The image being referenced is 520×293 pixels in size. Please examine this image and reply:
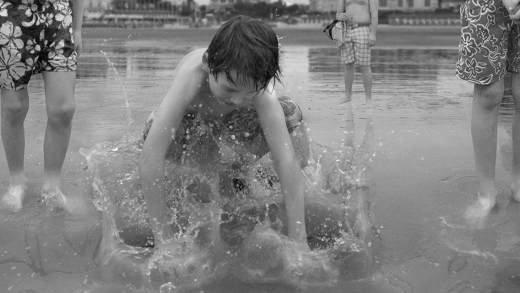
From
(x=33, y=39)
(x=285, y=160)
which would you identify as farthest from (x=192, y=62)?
(x=33, y=39)

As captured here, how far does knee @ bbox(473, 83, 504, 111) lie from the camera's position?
3.52 metres

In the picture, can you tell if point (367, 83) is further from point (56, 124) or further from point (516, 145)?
point (56, 124)

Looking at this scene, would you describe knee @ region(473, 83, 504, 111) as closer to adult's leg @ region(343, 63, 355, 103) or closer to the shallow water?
the shallow water

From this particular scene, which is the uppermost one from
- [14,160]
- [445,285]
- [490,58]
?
[490,58]

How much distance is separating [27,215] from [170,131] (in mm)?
1098

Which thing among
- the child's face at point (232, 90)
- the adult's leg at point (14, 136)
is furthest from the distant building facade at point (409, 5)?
the child's face at point (232, 90)

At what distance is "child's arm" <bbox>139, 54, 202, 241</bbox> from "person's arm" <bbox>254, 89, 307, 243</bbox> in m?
0.30

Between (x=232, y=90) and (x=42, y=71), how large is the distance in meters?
1.38

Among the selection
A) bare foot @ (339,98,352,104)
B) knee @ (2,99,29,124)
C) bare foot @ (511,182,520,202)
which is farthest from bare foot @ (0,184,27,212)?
bare foot @ (339,98,352,104)

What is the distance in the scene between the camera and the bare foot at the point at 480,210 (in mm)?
3388

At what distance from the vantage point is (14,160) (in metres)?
3.81

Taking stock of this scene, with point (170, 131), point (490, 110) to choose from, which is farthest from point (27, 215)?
point (490, 110)

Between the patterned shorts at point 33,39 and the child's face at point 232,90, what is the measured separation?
3.78 ft

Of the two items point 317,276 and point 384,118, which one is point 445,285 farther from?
point 384,118
